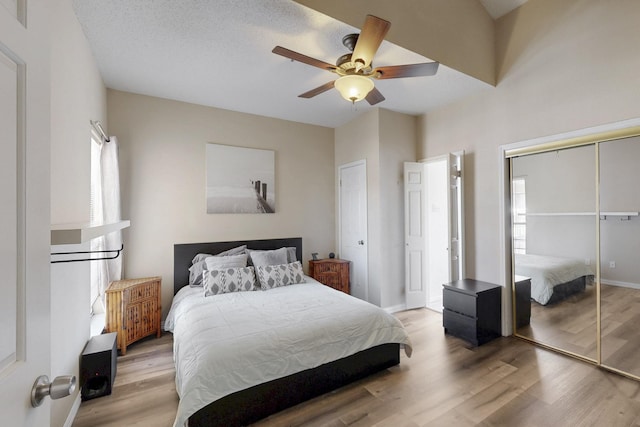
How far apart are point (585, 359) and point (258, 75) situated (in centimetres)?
428

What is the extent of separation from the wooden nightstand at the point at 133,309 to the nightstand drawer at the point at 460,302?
3.36m

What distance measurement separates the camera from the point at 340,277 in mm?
4281

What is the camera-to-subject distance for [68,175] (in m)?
1.95

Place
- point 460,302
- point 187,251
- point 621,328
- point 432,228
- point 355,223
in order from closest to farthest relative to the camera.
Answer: point 621,328
point 460,302
point 187,251
point 355,223
point 432,228

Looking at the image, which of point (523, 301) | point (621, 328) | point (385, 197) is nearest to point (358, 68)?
point (385, 197)

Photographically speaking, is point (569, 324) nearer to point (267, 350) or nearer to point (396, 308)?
point (396, 308)

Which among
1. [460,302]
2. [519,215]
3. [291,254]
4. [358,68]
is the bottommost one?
[460,302]

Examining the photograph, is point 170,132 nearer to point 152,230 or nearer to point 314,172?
point 152,230

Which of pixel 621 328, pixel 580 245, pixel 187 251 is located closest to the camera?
pixel 621 328

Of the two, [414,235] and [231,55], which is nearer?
[231,55]

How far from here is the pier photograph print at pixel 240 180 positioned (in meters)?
3.87

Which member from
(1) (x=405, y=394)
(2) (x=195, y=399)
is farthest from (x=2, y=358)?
(1) (x=405, y=394)

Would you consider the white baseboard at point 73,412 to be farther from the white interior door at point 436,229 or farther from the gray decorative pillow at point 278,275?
the white interior door at point 436,229

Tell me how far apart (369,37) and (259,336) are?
224 centimetres
